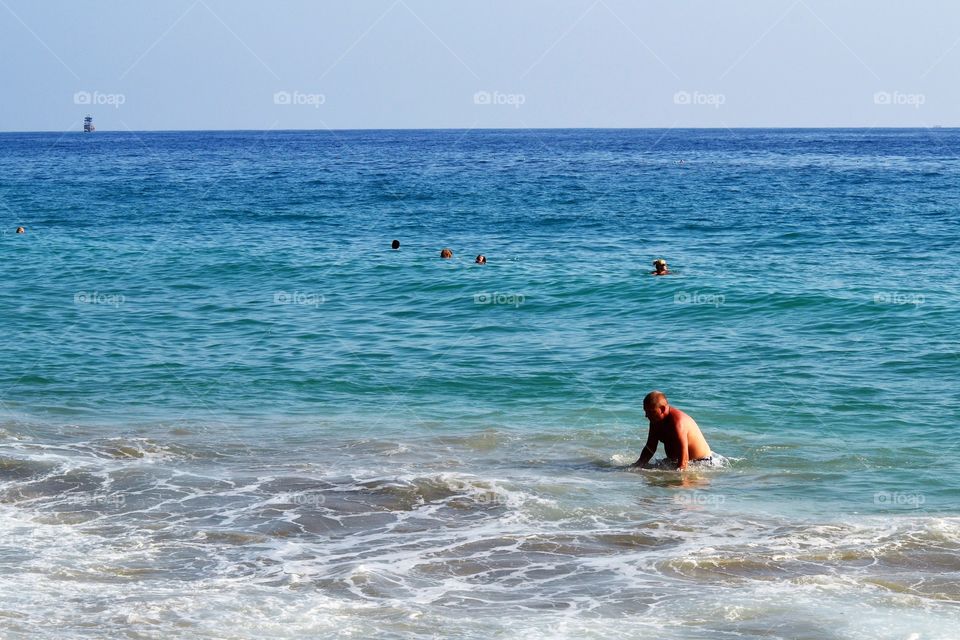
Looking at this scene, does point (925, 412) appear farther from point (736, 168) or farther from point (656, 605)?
point (736, 168)

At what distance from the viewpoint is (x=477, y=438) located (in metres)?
13.4

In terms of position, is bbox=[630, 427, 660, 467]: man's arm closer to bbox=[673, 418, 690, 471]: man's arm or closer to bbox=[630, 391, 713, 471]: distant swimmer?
bbox=[630, 391, 713, 471]: distant swimmer

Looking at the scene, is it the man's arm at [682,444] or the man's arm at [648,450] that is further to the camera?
the man's arm at [648,450]

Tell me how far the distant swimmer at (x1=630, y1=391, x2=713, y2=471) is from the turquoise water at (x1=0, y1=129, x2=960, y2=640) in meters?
0.27

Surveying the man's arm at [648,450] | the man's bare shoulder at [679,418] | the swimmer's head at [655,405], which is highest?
the swimmer's head at [655,405]

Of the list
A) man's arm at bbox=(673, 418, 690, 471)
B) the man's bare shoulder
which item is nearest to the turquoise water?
man's arm at bbox=(673, 418, 690, 471)

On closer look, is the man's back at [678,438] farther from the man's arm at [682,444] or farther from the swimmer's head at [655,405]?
the swimmer's head at [655,405]

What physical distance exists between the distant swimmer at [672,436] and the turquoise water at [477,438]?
273 mm

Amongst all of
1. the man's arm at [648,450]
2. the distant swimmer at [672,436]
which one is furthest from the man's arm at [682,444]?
the man's arm at [648,450]

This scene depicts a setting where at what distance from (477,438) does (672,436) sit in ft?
9.05

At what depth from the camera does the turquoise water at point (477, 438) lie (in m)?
8.21

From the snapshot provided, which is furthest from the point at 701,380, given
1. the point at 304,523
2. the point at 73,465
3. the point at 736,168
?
the point at 736,168

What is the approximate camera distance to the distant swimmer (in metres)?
11.6

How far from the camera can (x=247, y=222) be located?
40250 mm
